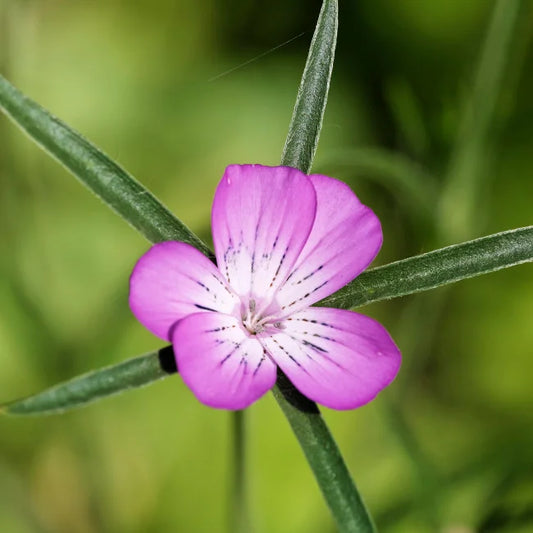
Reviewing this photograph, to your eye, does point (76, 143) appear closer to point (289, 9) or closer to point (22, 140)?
point (289, 9)

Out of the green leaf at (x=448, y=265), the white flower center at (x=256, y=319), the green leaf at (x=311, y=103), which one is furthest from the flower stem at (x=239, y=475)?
the green leaf at (x=311, y=103)

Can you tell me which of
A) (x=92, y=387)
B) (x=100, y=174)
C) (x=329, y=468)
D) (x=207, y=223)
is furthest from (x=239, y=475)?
(x=207, y=223)

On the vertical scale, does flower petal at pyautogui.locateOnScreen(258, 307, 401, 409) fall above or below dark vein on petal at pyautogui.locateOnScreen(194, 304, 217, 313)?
below

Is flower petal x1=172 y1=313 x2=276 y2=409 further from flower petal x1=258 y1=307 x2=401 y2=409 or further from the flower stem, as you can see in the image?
the flower stem

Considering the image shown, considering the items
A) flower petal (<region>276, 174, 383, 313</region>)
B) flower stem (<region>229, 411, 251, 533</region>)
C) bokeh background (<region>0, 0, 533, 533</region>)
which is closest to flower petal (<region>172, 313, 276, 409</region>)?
flower petal (<region>276, 174, 383, 313</region>)

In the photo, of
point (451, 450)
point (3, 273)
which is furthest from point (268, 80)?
point (451, 450)

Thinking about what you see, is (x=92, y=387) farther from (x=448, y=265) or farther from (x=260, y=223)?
(x=448, y=265)
